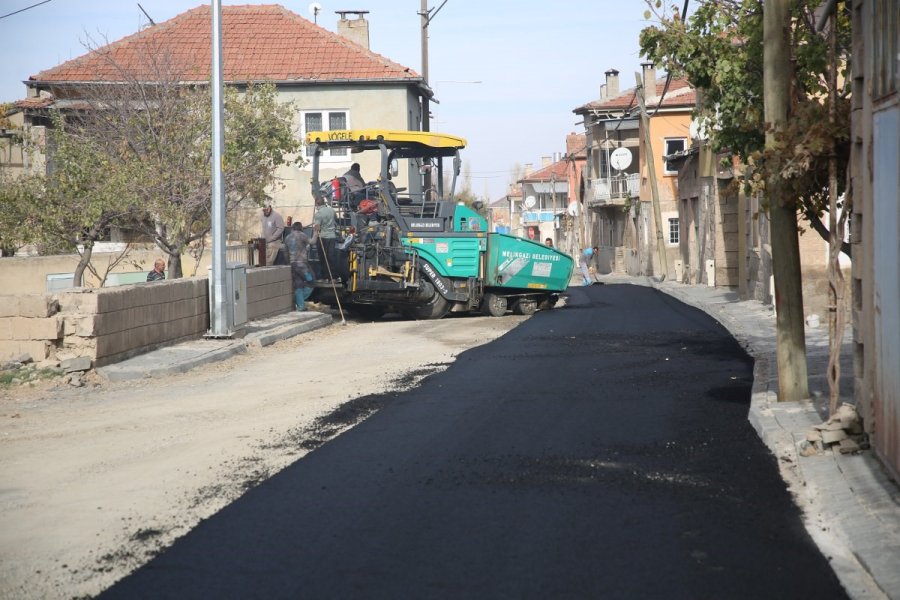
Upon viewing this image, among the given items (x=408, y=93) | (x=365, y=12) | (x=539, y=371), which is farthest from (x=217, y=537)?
(x=365, y=12)

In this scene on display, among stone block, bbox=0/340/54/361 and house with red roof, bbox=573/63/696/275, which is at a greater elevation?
house with red roof, bbox=573/63/696/275

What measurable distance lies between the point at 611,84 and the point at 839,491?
6819 centimetres

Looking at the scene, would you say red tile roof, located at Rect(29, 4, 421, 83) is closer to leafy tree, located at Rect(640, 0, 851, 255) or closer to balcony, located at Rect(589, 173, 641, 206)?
leafy tree, located at Rect(640, 0, 851, 255)

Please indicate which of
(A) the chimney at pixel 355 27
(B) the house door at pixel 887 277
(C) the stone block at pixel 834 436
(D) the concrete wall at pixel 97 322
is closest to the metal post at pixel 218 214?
(D) the concrete wall at pixel 97 322

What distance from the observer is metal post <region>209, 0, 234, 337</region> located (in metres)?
17.1

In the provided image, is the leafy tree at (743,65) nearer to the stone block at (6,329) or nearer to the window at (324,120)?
the stone block at (6,329)

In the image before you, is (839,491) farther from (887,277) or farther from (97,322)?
(97,322)

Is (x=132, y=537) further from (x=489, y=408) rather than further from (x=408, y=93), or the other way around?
(x=408, y=93)

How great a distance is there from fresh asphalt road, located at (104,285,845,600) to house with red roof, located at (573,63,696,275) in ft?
106

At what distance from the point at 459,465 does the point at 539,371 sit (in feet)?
18.0

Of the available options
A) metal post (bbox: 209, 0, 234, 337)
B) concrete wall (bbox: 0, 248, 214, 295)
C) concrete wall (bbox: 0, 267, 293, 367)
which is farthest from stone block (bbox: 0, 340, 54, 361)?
concrete wall (bbox: 0, 248, 214, 295)

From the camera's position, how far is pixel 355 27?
41469 millimetres

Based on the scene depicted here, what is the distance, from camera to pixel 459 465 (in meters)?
8.20

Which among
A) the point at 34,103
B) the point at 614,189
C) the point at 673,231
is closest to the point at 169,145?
the point at 34,103
